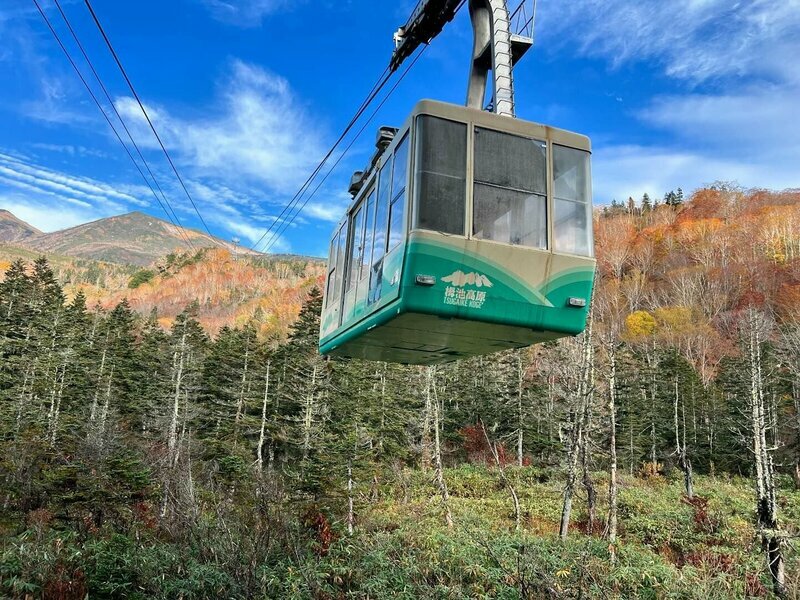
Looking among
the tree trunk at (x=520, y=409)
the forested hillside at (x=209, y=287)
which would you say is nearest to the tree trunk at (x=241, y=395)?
the tree trunk at (x=520, y=409)

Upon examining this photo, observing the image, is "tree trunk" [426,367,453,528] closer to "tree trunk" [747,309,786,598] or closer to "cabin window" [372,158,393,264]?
"tree trunk" [747,309,786,598]

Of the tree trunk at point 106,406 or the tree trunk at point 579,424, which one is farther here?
the tree trunk at point 106,406

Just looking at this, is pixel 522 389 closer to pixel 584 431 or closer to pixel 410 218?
pixel 584 431

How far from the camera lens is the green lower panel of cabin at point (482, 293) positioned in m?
5.57

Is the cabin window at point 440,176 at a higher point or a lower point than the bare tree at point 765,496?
higher

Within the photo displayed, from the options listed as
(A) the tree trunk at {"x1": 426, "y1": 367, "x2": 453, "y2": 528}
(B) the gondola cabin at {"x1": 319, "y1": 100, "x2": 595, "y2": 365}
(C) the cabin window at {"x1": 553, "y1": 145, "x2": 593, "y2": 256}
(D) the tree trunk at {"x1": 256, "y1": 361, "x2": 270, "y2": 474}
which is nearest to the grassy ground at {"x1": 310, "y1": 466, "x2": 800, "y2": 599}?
(A) the tree trunk at {"x1": 426, "y1": 367, "x2": 453, "y2": 528}

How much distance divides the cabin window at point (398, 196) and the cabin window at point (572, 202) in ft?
5.50

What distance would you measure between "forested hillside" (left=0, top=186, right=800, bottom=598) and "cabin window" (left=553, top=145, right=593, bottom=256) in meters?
6.10

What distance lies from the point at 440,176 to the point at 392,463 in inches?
1098

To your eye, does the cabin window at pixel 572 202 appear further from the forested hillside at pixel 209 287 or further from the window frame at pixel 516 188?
the forested hillside at pixel 209 287

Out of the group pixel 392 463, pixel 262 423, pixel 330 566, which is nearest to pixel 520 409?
pixel 392 463

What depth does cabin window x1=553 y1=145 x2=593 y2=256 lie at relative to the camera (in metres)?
6.12

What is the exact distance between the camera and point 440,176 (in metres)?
5.75

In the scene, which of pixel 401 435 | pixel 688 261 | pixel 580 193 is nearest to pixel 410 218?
pixel 580 193
